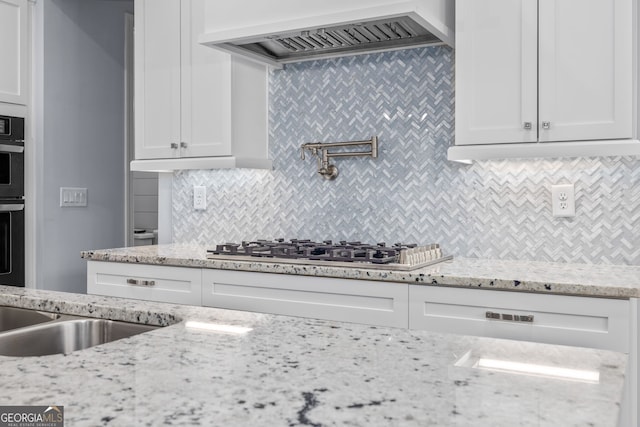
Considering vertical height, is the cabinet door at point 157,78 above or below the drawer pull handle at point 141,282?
above

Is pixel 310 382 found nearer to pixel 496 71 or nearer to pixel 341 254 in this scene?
pixel 341 254

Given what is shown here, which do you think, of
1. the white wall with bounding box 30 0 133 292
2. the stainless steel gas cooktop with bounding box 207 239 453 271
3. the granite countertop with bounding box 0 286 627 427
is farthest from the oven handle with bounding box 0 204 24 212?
the granite countertop with bounding box 0 286 627 427

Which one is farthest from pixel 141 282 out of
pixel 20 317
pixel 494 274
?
pixel 494 274

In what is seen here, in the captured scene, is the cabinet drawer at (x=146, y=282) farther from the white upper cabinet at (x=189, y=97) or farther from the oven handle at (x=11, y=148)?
the oven handle at (x=11, y=148)

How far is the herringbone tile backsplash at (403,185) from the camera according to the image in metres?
2.56

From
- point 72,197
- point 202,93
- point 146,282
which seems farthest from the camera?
point 72,197

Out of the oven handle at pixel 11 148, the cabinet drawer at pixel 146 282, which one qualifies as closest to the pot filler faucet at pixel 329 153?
the cabinet drawer at pixel 146 282

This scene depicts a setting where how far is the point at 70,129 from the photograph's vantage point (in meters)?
4.04

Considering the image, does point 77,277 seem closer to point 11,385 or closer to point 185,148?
point 185,148

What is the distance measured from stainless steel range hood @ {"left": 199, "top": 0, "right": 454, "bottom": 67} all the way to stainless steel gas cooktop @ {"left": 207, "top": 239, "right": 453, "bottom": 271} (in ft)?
3.15

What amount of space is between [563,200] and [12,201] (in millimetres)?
3126

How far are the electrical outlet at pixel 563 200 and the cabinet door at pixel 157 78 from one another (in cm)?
196

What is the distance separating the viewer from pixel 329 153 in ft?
10.3

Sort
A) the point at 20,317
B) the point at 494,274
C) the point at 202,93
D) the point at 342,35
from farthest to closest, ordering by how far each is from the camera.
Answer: the point at 202,93 → the point at 342,35 → the point at 494,274 → the point at 20,317
